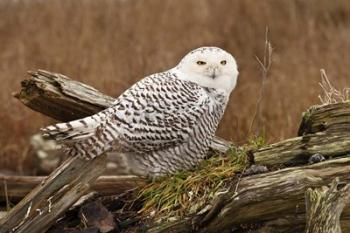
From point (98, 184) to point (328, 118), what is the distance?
4.76 ft

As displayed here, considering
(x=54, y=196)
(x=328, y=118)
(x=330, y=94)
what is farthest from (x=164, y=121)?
(x=330, y=94)

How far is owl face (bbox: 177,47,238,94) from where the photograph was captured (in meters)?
4.84

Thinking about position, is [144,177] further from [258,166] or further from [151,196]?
[258,166]

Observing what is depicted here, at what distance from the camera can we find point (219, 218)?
4402 millimetres

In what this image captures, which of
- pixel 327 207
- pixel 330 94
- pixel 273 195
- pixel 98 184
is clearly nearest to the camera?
pixel 327 207

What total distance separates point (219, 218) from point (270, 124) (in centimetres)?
376

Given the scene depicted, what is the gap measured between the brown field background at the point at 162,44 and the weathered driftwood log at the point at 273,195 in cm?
343

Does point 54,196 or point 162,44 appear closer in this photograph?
point 54,196

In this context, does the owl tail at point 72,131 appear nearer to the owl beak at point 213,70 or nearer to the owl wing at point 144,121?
the owl wing at point 144,121

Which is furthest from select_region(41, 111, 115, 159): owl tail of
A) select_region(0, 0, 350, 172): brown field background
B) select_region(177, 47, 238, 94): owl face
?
select_region(0, 0, 350, 172): brown field background

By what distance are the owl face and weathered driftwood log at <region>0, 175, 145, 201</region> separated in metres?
0.66

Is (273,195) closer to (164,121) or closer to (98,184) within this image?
(164,121)

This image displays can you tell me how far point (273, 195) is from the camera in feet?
14.1

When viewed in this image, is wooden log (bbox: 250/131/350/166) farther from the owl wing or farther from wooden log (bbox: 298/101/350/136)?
the owl wing
